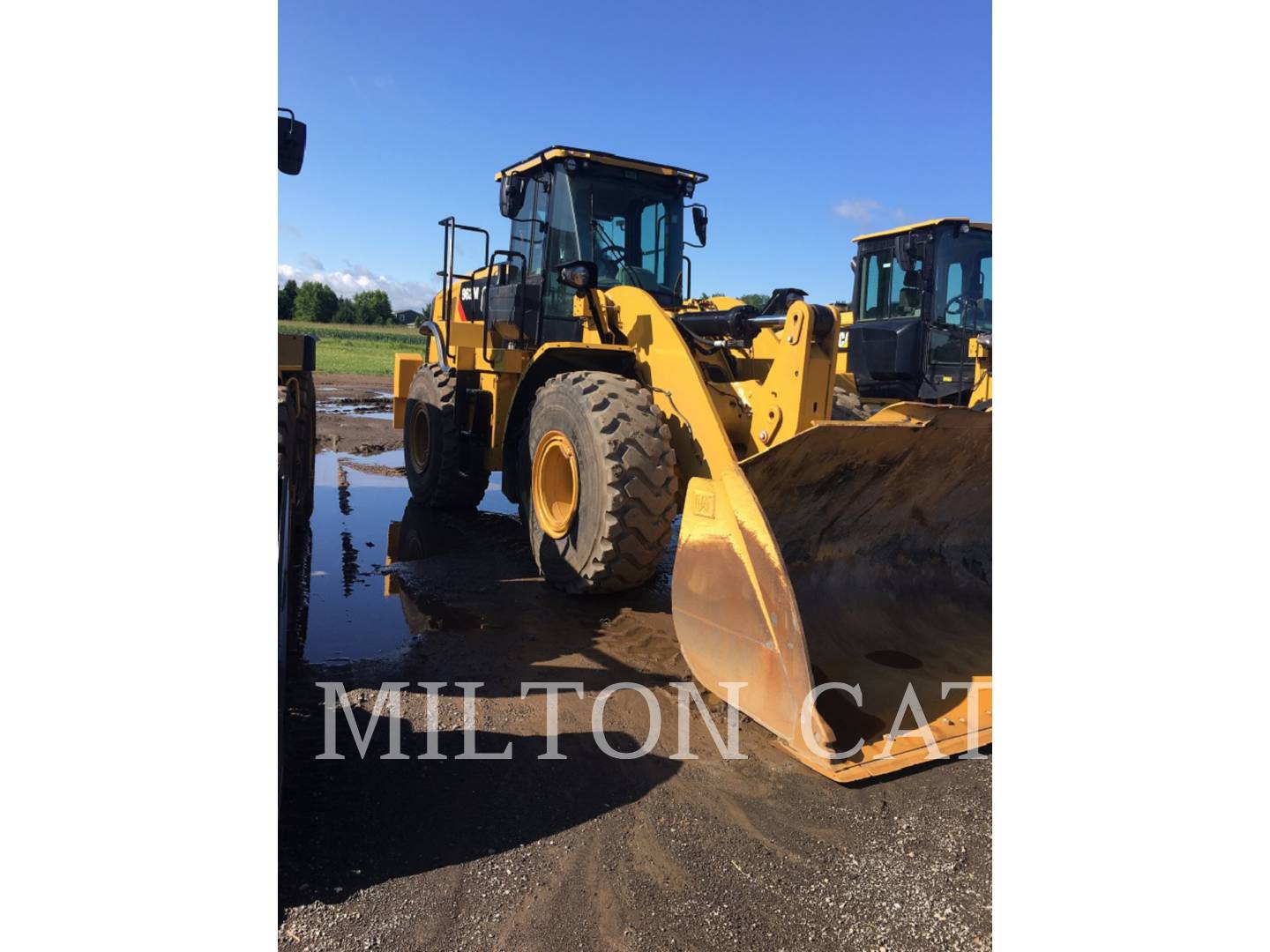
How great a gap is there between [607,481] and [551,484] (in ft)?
3.34

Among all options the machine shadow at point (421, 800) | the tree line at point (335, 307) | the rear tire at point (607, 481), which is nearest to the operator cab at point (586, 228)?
the rear tire at point (607, 481)

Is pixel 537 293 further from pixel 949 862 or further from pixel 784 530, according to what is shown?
pixel 949 862

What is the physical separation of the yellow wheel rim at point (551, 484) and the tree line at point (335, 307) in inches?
2380

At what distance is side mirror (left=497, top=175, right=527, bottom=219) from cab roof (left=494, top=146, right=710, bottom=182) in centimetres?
23

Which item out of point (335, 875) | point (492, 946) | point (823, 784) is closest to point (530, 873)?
point (492, 946)

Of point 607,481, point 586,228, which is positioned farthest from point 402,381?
point 607,481

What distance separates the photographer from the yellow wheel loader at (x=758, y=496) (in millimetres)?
3504

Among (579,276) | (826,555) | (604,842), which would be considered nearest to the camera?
(604,842)

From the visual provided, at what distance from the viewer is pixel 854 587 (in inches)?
172

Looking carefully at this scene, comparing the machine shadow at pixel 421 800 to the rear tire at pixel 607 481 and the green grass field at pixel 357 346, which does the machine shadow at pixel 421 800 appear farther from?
the green grass field at pixel 357 346

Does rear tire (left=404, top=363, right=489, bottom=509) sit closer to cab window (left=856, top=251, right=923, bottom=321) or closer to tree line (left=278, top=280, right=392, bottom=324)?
cab window (left=856, top=251, right=923, bottom=321)

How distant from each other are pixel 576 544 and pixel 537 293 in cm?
256

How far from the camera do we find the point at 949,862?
9.02ft

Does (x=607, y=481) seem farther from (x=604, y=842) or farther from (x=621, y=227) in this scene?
(x=621, y=227)
